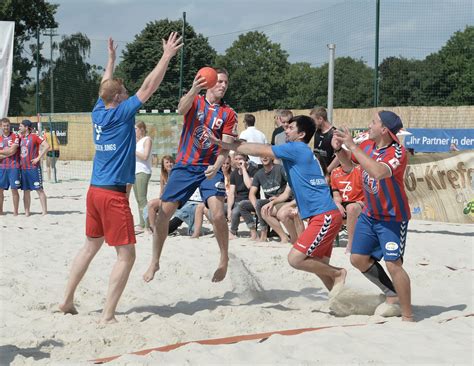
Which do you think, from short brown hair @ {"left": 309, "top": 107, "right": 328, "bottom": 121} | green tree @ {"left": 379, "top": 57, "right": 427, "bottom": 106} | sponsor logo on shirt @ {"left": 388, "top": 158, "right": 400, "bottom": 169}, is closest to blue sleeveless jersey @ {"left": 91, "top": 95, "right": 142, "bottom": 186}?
sponsor logo on shirt @ {"left": 388, "top": 158, "right": 400, "bottom": 169}

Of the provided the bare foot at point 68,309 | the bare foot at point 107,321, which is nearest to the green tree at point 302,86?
the bare foot at point 68,309

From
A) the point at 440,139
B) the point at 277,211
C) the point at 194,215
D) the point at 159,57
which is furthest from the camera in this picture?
the point at 159,57

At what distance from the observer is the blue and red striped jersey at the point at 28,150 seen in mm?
12898

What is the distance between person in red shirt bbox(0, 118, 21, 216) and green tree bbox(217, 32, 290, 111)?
11588 millimetres

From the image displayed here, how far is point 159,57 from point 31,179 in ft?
92.8

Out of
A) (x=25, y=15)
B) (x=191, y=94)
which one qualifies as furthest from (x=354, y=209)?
(x=25, y=15)

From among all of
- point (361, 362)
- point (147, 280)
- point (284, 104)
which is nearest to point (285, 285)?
point (147, 280)

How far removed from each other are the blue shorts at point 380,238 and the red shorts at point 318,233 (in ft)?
0.73

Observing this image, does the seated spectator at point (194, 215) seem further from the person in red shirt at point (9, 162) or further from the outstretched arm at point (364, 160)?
the outstretched arm at point (364, 160)

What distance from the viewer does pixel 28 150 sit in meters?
12.9

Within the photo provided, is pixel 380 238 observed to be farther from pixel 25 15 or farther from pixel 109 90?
pixel 25 15

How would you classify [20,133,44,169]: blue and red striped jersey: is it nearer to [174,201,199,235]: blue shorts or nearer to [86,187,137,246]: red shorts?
[174,201,199,235]: blue shorts

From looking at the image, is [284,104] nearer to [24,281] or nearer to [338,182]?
[338,182]

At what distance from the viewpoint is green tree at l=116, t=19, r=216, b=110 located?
29438 mm
